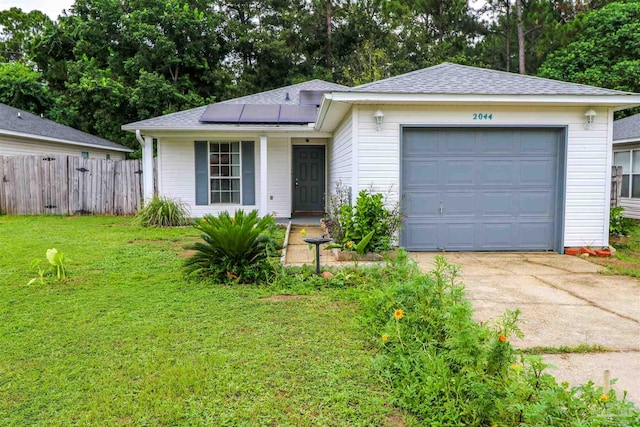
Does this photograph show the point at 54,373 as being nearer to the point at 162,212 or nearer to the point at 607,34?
the point at 162,212

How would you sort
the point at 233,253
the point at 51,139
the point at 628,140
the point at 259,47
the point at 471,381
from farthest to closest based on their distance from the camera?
the point at 259,47 < the point at 51,139 < the point at 628,140 < the point at 233,253 < the point at 471,381

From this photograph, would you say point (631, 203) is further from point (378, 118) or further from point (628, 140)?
point (378, 118)

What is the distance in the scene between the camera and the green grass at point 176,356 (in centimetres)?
246

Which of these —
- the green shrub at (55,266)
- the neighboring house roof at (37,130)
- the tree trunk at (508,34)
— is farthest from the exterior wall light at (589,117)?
the tree trunk at (508,34)

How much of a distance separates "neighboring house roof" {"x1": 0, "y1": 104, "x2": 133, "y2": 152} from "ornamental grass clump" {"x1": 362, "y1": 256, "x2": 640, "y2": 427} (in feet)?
46.8

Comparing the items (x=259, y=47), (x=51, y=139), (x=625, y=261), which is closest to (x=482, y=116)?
(x=625, y=261)

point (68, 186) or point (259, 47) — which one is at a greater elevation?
point (259, 47)

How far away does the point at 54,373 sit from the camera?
9.52ft

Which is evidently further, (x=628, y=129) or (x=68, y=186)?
(x=628, y=129)

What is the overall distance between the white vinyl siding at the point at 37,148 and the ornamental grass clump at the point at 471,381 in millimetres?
14713

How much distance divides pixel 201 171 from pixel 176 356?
29.6 ft

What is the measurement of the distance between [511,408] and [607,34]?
818 inches

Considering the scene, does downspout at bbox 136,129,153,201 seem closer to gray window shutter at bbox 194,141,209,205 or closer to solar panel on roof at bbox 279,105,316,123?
gray window shutter at bbox 194,141,209,205

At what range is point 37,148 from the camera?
49.9ft
